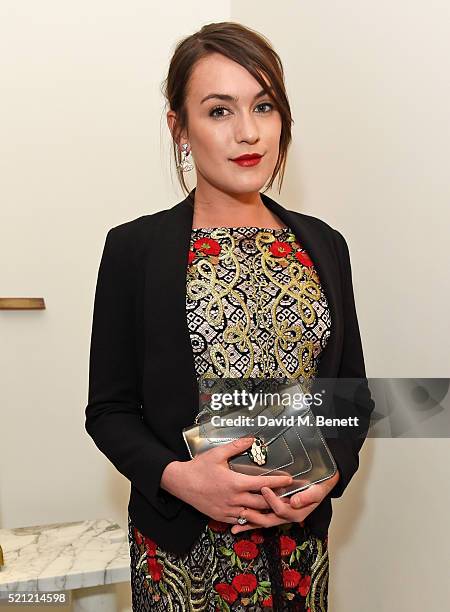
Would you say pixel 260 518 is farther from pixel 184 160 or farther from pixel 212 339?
pixel 184 160

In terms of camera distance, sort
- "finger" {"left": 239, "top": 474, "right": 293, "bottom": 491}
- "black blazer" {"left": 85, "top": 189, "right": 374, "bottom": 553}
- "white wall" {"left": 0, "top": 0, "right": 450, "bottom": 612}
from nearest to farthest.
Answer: "finger" {"left": 239, "top": 474, "right": 293, "bottom": 491} → "black blazer" {"left": 85, "top": 189, "right": 374, "bottom": 553} → "white wall" {"left": 0, "top": 0, "right": 450, "bottom": 612}

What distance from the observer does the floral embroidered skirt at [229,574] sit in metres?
1.33

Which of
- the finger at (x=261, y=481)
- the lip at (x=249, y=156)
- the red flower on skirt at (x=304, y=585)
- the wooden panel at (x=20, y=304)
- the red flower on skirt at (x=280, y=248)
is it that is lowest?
the red flower on skirt at (x=304, y=585)

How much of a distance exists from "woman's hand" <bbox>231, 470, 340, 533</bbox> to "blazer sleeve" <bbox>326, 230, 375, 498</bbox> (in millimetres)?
127

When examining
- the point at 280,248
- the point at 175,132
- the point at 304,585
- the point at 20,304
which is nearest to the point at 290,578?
the point at 304,585

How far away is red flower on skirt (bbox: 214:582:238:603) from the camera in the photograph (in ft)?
4.37

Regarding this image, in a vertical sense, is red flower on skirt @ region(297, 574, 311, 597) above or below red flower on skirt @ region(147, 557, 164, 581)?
below

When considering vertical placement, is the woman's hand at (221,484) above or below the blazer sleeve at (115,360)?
below

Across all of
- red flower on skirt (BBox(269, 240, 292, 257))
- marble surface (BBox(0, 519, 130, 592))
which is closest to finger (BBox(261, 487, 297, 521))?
red flower on skirt (BBox(269, 240, 292, 257))

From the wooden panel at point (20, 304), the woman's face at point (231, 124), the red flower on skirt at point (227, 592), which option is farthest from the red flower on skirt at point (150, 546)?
the wooden panel at point (20, 304)

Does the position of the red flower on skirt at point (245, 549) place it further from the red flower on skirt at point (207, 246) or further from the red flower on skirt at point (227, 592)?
the red flower on skirt at point (207, 246)

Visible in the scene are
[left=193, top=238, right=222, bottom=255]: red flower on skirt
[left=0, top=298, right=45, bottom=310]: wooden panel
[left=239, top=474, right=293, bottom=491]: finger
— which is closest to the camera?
[left=239, top=474, right=293, bottom=491]: finger

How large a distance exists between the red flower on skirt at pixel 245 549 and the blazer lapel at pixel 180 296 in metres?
0.22

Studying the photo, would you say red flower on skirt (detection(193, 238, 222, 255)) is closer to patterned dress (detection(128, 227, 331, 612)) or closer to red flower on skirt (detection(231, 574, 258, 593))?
patterned dress (detection(128, 227, 331, 612))
